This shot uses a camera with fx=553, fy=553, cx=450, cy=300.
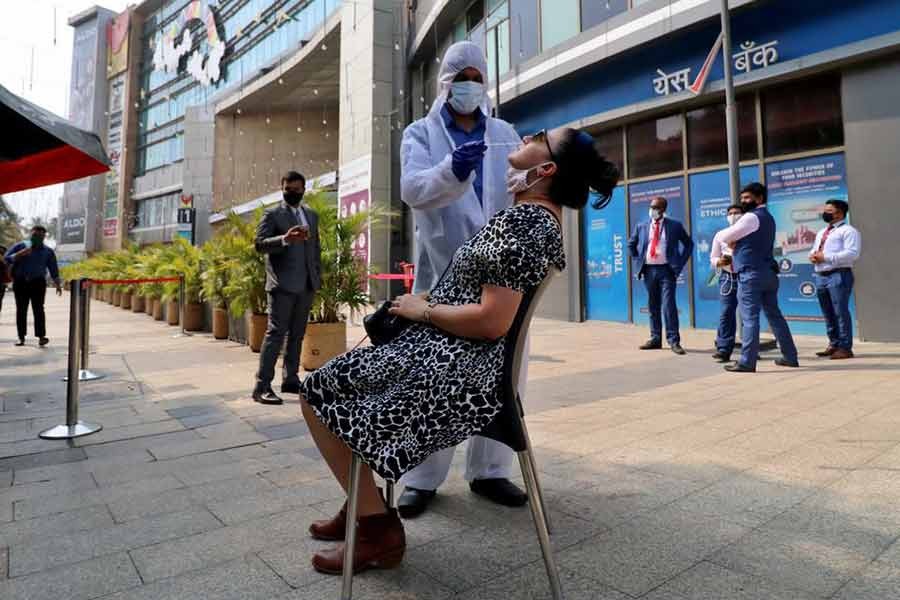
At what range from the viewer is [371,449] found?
1499mm

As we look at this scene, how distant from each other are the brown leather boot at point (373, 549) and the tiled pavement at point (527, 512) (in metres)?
0.05

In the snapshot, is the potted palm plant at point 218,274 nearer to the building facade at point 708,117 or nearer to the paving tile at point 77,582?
the paving tile at point 77,582

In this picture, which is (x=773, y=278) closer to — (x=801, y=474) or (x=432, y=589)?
(x=801, y=474)

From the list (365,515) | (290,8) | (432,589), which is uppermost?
(290,8)

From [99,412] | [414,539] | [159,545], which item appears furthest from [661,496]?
[99,412]

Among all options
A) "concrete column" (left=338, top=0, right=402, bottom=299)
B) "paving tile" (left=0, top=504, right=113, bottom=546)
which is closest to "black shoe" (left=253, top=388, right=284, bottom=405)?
"paving tile" (left=0, top=504, right=113, bottom=546)

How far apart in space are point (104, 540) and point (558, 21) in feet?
40.8

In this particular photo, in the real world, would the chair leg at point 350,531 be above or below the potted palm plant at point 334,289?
below

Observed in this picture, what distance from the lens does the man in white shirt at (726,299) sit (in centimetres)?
623

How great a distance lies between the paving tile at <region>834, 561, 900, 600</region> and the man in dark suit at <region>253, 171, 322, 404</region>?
3.74m

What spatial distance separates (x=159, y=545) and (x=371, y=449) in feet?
3.47

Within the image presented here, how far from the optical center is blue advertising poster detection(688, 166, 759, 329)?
369 inches

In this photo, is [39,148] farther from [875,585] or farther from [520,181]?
[875,585]

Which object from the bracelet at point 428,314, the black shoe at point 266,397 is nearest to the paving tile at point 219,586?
the bracelet at point 428,314
